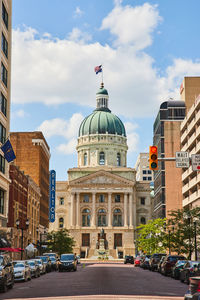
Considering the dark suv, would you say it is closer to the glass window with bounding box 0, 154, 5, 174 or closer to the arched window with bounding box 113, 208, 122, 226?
the glass window with bounding box 0, 154, 5, 174

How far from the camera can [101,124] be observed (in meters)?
163

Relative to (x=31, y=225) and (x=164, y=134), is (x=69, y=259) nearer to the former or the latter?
(x=31, y=225)

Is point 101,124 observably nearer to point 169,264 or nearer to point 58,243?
point 58,243

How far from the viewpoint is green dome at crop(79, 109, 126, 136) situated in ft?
535

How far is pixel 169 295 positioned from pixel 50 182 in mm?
95874

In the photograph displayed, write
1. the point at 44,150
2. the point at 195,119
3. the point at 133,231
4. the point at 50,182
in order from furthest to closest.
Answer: the point at 133,231 → the point at 50,182 → the point at 44,150 → the point at 195,119

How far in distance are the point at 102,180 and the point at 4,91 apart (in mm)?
91728

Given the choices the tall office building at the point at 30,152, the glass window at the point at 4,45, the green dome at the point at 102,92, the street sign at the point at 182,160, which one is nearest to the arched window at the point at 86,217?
the green dome at the point at 102,92

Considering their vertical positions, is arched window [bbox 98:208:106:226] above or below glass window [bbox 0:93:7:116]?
below

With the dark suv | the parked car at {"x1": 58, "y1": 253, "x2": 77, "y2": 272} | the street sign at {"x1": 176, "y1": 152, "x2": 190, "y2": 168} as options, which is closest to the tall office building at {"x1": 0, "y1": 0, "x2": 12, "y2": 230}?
the parked car at {"x1": 58, "y1": 253, "x2": 77, "y2": 272}

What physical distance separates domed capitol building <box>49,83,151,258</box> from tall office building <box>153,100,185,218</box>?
19665 mm

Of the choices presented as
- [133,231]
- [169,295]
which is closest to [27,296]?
[169,295]

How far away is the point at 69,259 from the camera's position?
55500 millimetres

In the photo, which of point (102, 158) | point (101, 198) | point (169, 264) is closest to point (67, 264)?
point (169, 264)
